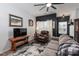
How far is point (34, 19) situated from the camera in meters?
1.76

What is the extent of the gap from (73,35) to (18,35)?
996 millimetres

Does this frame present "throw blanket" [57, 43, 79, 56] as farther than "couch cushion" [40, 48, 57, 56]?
No

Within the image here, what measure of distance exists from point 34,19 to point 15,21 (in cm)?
35

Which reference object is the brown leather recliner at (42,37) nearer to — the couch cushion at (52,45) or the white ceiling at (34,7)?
the couch cushion at (52,45)

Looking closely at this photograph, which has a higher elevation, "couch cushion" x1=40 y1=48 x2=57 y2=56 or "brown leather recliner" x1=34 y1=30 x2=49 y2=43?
"brown leather recliner" x1=34 y1=30 x2=49 y2=43

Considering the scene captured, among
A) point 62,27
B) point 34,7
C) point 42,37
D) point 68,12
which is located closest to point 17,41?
point 42,37

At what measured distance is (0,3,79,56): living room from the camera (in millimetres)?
1597

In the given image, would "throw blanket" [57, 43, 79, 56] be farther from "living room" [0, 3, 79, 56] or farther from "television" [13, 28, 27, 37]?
"television" [13, 28, 27, 37]

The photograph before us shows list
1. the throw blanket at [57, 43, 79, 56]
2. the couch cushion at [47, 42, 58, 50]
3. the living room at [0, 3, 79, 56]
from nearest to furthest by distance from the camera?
1. the throw blanket at [57, 43, 79, 56]
2. the living room at [0, 3, 79, 56]
3. the couch cushion at [47, 42, 58, 50]

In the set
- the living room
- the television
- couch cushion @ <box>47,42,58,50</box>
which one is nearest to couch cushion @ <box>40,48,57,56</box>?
couch cushion @ <box>47,42,58,50</box>

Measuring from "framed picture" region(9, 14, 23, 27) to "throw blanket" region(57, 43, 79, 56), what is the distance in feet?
2.75

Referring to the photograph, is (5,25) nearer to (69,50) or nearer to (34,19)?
(34,19)

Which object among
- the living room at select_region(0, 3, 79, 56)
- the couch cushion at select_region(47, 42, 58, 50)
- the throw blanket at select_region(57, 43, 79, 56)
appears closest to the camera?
the throw blanket at select_region(57, 43, 79, 56)

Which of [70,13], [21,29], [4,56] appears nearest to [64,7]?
[70,13]
